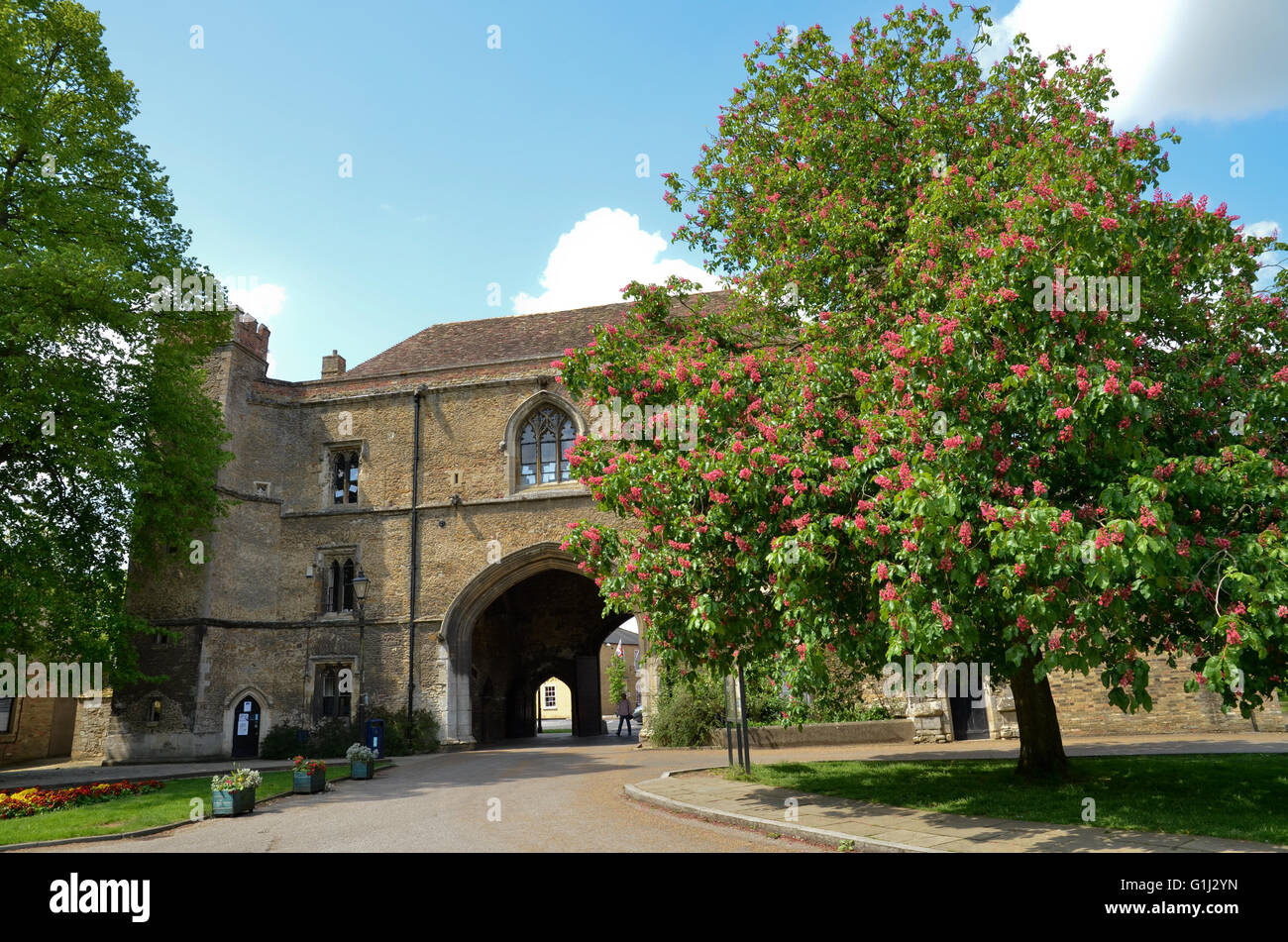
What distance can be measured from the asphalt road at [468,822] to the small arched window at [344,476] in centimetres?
1058

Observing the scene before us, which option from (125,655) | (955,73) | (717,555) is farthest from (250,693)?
(955,73)

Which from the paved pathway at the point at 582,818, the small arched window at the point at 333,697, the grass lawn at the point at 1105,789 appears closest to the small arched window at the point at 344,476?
the small arched window at the point at 333,697

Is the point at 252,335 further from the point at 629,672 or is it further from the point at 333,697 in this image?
the point at 629,672

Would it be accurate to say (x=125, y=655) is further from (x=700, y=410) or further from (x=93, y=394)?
(x=700, y=410)

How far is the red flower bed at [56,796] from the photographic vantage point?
12.2 metres

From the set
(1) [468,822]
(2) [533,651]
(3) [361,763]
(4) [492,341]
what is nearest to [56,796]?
(3) [361,763]

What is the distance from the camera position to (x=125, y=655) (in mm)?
17906

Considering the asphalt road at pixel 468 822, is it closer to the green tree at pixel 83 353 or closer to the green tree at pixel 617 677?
the green tree at pixel 83 353

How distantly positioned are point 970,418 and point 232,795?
1074 cm

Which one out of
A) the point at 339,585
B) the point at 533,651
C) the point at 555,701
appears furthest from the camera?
the point at 555,701

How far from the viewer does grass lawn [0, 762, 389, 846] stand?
10039 millimetres

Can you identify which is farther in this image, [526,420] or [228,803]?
[526,420]

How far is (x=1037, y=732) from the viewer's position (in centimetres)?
1092

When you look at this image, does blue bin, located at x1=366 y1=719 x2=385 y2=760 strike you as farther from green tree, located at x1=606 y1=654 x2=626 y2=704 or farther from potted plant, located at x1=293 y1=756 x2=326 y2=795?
green tree, located at x1=606 y1=654 x2=626 y2=704
